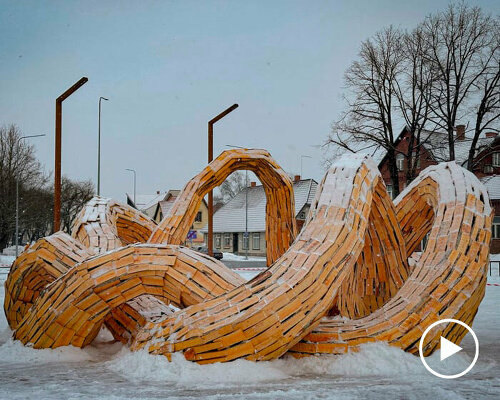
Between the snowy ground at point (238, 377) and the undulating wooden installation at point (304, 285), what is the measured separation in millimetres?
102

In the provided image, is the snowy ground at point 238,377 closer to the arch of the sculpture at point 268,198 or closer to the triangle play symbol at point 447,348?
the triangle play symbol at point 447,348

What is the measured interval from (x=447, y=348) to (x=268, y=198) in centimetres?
279

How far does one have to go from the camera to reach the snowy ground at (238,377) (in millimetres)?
3676

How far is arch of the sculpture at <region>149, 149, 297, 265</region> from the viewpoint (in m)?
6.32

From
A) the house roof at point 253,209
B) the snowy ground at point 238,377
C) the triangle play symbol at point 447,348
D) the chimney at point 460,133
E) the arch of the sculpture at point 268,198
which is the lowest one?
the snowy ground at point 238,377

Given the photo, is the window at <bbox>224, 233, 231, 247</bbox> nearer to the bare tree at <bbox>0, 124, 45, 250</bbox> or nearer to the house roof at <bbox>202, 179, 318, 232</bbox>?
the house roof at <bbox>202, 179, 318, 232</bbox>

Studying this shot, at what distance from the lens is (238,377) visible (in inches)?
155

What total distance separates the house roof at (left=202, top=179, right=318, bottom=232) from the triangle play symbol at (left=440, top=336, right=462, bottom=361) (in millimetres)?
36484

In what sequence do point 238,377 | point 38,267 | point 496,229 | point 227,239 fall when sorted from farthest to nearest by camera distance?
point 227,239 < point 496,229 < point 38,267 < point 238,377

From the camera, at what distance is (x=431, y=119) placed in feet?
74.0

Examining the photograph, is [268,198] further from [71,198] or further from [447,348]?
[71,198]

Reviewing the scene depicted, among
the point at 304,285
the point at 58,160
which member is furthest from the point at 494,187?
the point at 304,285

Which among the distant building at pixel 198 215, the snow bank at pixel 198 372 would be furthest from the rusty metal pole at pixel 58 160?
the distant building at pixel 198 215

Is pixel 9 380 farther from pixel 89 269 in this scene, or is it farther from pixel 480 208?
pixel 480 208
